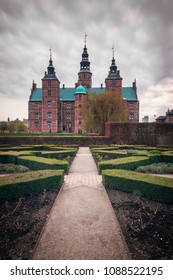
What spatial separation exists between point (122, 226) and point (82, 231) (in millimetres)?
871

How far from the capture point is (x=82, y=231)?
10.6 ft

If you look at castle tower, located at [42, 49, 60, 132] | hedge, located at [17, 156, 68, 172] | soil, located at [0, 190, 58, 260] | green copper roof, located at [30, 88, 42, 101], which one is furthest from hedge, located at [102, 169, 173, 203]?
green copper roof, located at [30, 88, 42, 101]

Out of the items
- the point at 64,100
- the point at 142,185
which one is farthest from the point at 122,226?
the point at 64,100

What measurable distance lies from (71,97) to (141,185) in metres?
54.2

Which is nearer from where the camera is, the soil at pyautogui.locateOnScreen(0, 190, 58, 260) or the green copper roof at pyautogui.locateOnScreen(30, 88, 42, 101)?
the soil at pyautogui.locateOnScreen(0, 190, 58, 260)

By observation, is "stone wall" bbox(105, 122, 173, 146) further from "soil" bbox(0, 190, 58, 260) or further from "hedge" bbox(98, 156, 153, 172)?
"soil" bbox(0, 190, 58, 260)

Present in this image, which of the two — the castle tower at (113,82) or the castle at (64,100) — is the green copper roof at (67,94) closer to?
the castle at (64,100)

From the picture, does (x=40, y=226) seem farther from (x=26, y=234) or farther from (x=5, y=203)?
(x=5, y=203)

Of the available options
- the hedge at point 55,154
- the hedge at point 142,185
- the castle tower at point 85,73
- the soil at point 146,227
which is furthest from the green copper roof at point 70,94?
the soil at point 146,227

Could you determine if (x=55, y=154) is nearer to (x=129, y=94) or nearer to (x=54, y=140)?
(x=54, y=140)

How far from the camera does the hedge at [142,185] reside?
464cm

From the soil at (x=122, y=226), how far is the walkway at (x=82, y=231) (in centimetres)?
18

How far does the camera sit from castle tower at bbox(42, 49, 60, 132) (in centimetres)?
5069
